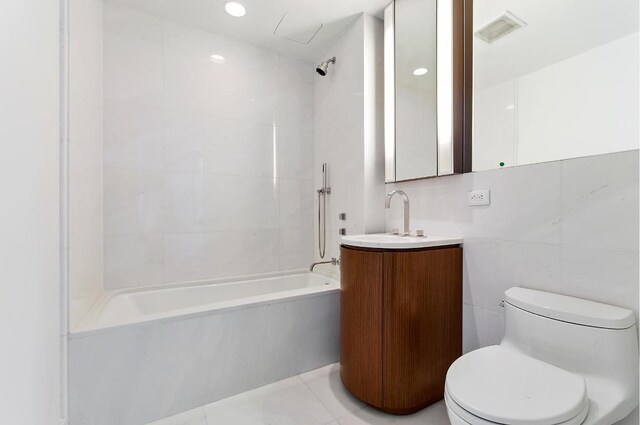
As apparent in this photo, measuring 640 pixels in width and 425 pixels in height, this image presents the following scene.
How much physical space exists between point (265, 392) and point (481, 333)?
4.03 feet

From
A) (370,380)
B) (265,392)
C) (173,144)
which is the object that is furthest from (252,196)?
(370,380)

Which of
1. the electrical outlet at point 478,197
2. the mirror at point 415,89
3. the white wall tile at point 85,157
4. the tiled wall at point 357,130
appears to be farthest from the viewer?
the tiled wall at point 357,130

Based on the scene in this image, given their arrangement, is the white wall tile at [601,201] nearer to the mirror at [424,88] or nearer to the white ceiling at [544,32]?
the mirror at [424,88]

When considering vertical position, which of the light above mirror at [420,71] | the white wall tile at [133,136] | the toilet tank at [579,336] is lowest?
the toilet tank at [579,336]

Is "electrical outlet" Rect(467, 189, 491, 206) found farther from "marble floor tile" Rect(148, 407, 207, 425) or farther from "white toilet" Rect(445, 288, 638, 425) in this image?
"marble floor tile" Rect(148, 407, 207, 425)

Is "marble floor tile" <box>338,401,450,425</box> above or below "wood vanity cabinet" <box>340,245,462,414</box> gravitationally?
below

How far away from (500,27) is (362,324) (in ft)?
6.43

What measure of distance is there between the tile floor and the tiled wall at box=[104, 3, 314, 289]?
1020 mm

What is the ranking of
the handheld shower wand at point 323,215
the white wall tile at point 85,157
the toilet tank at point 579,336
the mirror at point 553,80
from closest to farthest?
1. the toilet tank at point 579,336
2. the mirror at point 553,80
3. the white wall tile at point 85,157
4. the handheld shower wand at point 323,215

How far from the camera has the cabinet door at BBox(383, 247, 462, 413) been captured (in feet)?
4.24

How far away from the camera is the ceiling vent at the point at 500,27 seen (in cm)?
163

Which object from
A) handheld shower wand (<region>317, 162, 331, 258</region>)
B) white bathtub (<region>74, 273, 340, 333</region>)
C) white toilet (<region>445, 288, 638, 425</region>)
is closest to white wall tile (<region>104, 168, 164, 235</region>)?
white bathtub (<region>74, 273, 340, 333</region>)

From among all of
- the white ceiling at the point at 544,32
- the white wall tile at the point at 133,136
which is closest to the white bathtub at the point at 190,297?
the white wall tile at the point at 133,136

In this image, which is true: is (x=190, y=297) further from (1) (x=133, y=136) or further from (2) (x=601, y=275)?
(2) (x=601, y=275)
